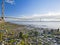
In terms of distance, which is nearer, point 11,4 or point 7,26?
point 7,26

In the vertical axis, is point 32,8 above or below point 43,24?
above

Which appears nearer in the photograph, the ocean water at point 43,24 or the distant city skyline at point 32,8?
the ocean water at point 43,24

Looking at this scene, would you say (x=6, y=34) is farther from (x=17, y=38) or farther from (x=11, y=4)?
(x=11, y=4)

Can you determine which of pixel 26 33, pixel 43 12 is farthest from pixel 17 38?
pixel 43 12

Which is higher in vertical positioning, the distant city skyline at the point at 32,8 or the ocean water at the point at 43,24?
the distant city skyline at the point at 32,8

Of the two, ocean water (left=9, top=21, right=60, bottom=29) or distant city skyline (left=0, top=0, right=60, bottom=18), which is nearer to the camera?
ocean water (left=9, top=21, right=60, bottom=29)

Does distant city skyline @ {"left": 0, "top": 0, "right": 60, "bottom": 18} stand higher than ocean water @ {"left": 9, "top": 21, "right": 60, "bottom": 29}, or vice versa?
distant city skyline @ {"left": 0, "top": 0, "right": 60, "bottom": 18}

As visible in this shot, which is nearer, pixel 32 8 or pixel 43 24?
pixel 43 24

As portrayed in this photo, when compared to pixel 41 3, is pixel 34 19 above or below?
below
